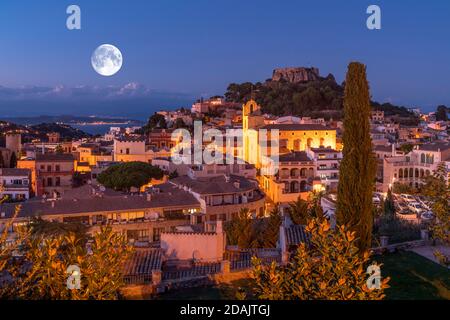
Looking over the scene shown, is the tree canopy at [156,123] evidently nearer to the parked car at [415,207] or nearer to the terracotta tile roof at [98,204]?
the terracotta tile roof at [98,204]

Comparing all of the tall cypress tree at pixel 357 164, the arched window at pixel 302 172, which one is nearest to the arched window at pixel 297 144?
the arched window at pixel 302 172

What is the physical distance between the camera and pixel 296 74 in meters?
109

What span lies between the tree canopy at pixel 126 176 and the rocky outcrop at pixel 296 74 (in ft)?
242

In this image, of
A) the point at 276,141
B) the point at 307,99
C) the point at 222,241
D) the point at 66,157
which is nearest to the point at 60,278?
the point at 222,241

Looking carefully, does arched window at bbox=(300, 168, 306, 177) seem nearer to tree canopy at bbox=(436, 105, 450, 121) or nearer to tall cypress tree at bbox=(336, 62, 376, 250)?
tall cypress tree at bbox=(336, 62, 376, 250)

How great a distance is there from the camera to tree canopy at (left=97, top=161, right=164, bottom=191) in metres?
35.3

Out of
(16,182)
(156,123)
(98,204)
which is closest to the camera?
(98,204)

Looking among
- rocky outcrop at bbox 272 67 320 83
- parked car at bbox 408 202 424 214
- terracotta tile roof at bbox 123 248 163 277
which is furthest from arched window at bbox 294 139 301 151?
rocky outcrop at bbox 272 67 320 83

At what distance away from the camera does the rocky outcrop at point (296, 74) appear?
108m

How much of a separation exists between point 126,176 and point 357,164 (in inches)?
990

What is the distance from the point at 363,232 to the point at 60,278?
27.3 ft

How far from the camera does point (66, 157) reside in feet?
138

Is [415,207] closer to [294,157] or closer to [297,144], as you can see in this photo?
[294,157]

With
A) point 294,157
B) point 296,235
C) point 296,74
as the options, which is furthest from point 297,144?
point 296,74
